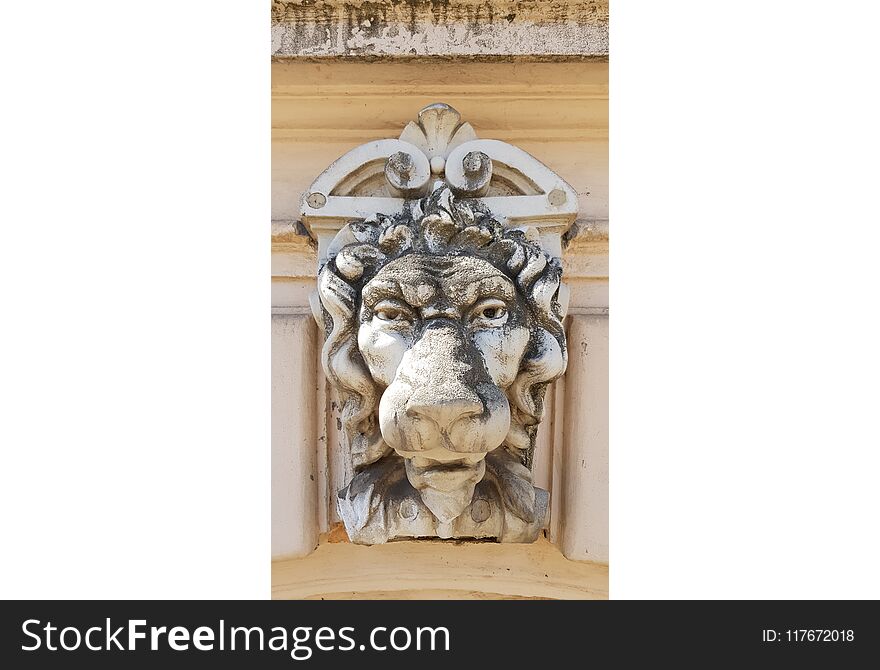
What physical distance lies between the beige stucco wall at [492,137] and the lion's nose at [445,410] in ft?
1.24

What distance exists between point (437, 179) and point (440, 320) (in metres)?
0.32

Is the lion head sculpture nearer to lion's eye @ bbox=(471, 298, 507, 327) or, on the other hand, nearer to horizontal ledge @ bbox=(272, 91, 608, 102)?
lion's eye @ bbox=(471, 298, 507, 327)

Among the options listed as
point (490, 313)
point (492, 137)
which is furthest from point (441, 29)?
point (490, 313)

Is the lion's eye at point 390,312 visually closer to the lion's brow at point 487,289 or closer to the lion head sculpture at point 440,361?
the lion head sculpture at point 440,361

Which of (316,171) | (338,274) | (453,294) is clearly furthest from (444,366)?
(316,171)

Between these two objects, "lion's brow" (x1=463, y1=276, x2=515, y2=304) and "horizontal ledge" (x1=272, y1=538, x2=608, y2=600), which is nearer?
"lion's brow" (x1=463, y1=276, x2=515, y2=304)

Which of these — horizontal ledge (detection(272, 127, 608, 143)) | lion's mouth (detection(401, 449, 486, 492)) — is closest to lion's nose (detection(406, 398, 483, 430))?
lion's mouth (detection(401, 449, 486, 492))

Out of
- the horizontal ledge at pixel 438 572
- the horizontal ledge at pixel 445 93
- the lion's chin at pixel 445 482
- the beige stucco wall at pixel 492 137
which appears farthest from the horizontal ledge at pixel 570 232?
the horizontal ledge at pixel 438 572

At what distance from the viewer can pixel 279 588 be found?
5.63 feet

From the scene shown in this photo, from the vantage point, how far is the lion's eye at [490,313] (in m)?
1.49

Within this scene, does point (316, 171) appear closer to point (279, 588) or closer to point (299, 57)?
point (299, 57)

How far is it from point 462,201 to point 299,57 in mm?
404

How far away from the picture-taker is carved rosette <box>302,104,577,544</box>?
4.63 feet

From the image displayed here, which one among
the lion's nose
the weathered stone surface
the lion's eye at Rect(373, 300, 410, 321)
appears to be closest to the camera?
the lion's nose
